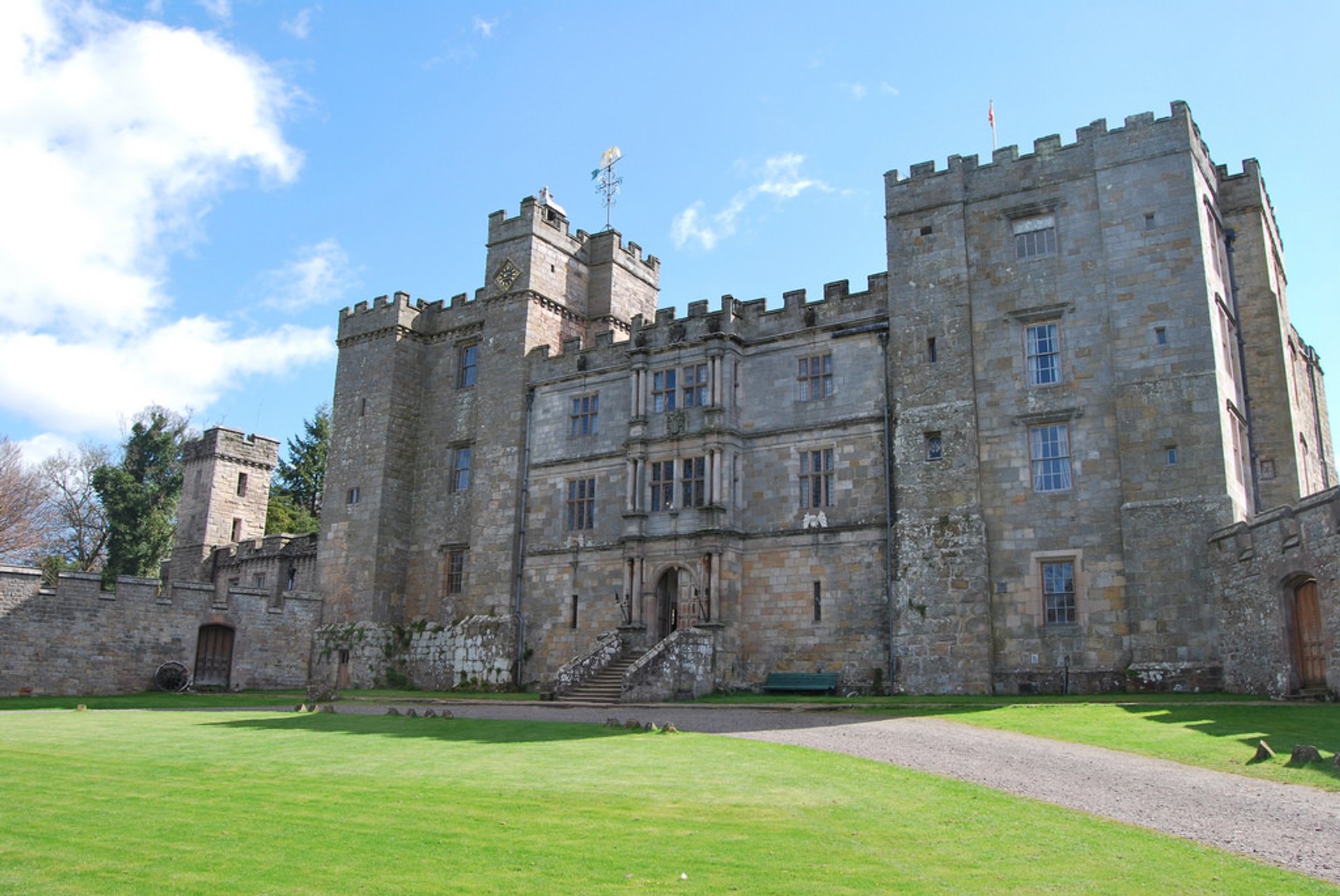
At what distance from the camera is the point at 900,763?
1422 centimetres

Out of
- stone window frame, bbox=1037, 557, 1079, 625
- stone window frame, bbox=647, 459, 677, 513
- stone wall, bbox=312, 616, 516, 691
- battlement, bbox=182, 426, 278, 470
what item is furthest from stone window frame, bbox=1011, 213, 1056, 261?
battlement, bbox=182, 426, 278, 470

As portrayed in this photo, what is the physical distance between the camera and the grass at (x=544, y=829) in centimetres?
775

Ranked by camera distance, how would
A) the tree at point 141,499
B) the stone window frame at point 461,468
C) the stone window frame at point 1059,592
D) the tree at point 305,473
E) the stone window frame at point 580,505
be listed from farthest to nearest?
the tree at point 305,473 → the tree at point 141,499 → the stone window frame at point 461,468 → the stone window frame at point 580,505 → the stone window frame at point 1059,592

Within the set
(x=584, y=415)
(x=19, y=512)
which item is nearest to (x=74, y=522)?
(x=19, y=512)

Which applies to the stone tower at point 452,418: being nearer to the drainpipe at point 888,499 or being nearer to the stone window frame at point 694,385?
the stone window frame at point 694,385

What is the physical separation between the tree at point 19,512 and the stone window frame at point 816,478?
1649 inches

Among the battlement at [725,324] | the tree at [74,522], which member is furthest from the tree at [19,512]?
the battlement at [725,324]

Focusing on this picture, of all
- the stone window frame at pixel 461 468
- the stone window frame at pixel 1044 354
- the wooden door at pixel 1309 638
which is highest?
the stone window frame at pixel 1044 354

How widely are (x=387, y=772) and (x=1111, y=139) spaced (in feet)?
78.2

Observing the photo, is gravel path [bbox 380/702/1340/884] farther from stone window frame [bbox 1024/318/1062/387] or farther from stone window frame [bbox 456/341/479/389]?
stone window frame [bbox 456/341/479/389]

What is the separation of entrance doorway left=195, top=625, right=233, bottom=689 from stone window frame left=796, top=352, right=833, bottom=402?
821 inches

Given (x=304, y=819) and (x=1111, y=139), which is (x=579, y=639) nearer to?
(x=1111, y=139)

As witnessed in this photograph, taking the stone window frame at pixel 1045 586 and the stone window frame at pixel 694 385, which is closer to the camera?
the stone window frame at pixel 1045 586

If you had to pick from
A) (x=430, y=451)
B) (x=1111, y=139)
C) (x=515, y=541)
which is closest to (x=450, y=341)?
(x=430, y=451)
